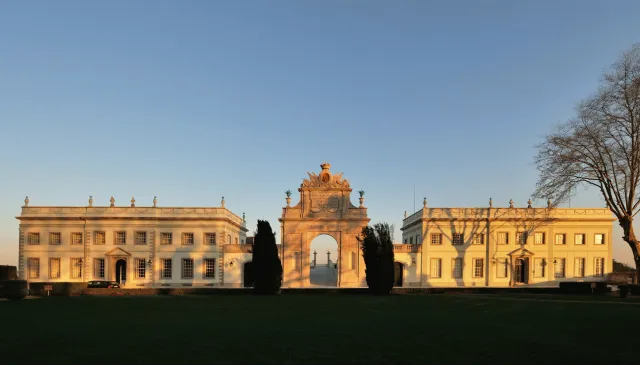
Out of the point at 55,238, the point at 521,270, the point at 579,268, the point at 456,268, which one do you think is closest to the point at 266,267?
the point at 456,268

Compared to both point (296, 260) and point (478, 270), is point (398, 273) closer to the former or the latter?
point (478, 270)

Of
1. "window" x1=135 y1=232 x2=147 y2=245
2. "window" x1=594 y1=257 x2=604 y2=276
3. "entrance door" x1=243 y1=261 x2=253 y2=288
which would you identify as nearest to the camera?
"window" x1=594 y1=257 x2=604 y2=276

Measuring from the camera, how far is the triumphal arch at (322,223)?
51125 millimetres

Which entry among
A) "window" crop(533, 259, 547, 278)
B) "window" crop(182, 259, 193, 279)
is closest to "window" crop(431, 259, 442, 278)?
"window" crop(533, 259, 547, 278)

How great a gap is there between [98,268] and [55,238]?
582 centimetres

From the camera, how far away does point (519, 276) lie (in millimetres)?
53094

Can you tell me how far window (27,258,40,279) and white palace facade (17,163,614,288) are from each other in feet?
0.32

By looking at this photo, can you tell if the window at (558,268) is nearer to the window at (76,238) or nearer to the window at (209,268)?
the window at (209,268)

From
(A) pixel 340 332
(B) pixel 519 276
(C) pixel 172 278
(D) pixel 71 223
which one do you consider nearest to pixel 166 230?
(C) pixel 172 278

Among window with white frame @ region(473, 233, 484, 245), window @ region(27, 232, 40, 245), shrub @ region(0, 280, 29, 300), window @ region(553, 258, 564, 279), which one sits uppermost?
window with white frame @ region(473, 233, 484, 245)

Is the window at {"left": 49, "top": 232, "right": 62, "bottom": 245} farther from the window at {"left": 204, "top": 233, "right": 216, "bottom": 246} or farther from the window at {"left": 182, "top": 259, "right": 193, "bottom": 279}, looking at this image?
the window at {"left": 204, "top": 233, "right": 216, "bottom": 246}

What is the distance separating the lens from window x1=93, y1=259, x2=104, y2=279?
5284 cm

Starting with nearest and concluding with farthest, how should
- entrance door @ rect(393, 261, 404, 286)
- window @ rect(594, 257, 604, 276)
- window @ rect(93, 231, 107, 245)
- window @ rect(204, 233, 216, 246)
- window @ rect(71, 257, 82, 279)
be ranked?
window @ rect(594, 257, 604, 276) → window @ rect(71, 257, 82, 279) → window @ rect(93, 231, 107, 245) → window @ rect(204, 233, 216, 246) → entrance door @ rect(393, 261, 404, 286)

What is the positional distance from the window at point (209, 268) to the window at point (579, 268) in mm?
39228
